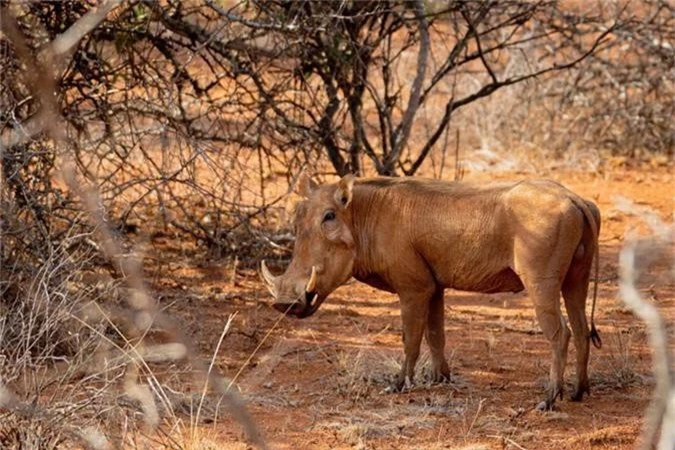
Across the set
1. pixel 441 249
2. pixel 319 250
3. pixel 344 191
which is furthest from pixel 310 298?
pixel 441 249

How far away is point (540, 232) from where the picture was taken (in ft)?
18.8

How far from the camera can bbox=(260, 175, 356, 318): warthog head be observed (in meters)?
6.14

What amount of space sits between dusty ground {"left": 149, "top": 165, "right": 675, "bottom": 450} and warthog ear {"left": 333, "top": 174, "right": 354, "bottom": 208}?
0.71 meters

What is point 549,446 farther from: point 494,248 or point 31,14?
point 31,14

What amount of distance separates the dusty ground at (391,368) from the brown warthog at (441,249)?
8.0 inches

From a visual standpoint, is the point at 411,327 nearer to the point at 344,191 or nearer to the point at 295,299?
the point at 295,299

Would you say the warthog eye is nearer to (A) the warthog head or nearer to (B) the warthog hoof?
(A) the warthog head

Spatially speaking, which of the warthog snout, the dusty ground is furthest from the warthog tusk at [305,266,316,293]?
the dusty ground

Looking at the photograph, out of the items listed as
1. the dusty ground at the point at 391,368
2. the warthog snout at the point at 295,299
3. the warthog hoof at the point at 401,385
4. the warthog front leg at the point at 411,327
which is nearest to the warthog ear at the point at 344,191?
the warthog snout at the point at 295,299

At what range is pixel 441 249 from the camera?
20.0 ft

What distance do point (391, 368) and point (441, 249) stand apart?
2.20ft

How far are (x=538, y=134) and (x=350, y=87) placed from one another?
4.38 metres

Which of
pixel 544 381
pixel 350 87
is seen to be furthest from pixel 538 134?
pixel 544 381

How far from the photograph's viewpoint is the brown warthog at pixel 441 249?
18.9 feet
